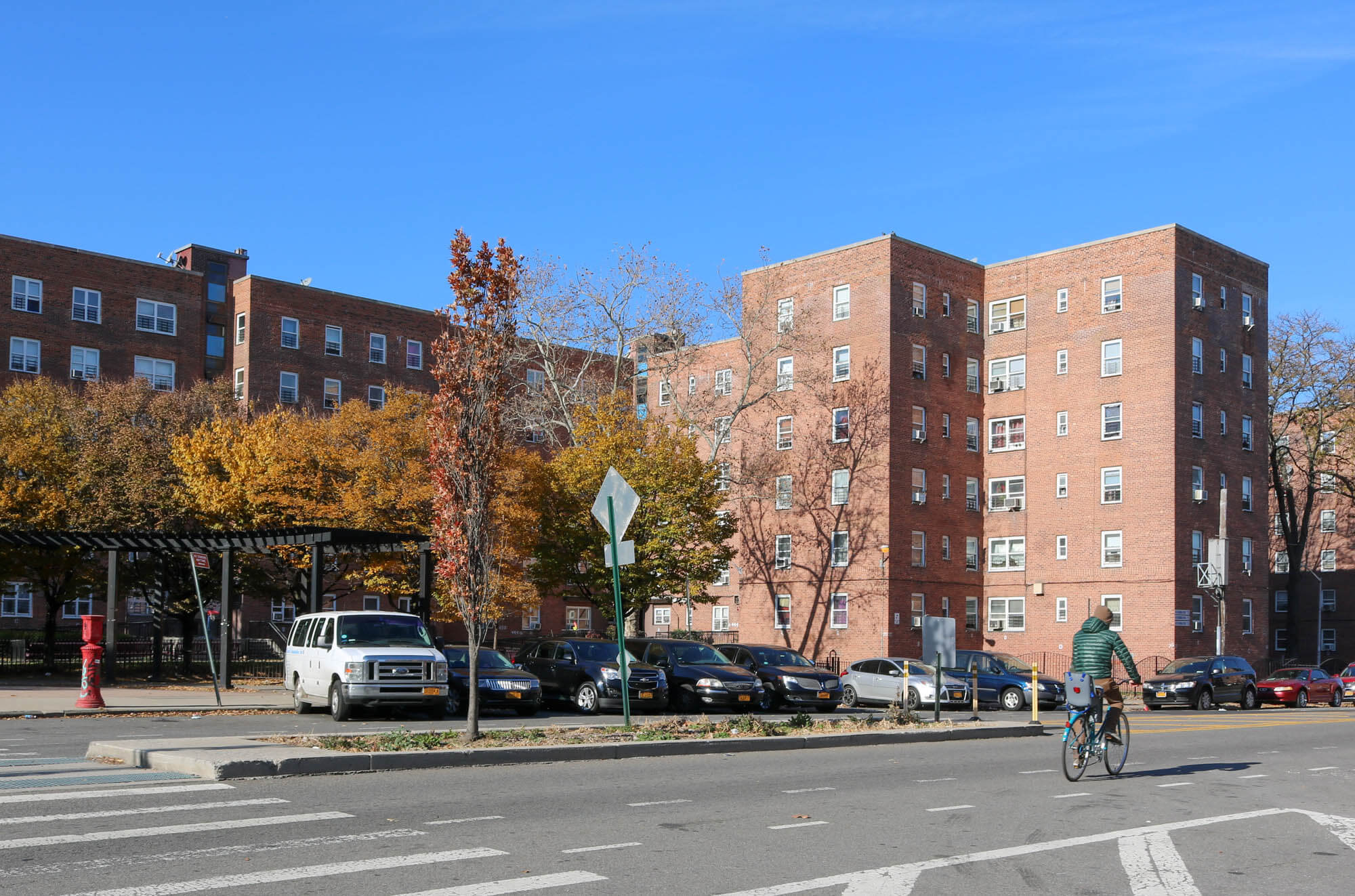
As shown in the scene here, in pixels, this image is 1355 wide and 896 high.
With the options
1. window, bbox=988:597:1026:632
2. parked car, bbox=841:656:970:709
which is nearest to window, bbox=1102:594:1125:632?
window, bbox=988:597:1026:632

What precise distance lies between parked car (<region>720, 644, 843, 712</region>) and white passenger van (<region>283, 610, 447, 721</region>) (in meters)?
9.95

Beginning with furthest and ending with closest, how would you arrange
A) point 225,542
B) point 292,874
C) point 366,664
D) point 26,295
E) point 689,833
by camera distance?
point 26,295 < point 225,542 < point 366,664 < point 689,833 < point 292,874

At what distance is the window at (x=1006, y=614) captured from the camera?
54.0 metres

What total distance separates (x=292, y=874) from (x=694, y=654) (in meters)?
22.1

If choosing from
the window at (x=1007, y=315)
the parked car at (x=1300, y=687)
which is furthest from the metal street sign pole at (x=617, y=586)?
the window at (x=1007, y=315)

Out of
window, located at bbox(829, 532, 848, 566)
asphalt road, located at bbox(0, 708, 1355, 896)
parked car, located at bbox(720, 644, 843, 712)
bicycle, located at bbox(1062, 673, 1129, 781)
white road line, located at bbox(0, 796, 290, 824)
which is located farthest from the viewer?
window, located at bbox(829, 532, 848, 566)

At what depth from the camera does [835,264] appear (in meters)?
53.6

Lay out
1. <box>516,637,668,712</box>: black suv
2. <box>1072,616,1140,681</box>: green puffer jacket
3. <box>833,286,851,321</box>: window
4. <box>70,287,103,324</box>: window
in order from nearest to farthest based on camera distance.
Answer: <box>1072,616,1140,681</box>: green puffer jacket
<box>516,637,668,712</box>: black suv
<box>833,286,851,321</box>: window
<box>70,287,103,324</box>: window

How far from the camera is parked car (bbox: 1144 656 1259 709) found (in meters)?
37.5

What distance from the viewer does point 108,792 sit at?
1173 cm

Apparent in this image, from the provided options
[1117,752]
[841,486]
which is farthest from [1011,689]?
[1117,752]

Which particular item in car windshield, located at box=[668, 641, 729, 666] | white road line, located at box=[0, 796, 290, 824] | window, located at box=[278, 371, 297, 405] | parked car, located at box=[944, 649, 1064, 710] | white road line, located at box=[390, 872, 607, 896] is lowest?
parked car, located at box=[944, 649, 1064, 710]

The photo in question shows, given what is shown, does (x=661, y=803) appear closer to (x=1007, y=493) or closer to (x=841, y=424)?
(x=841, y=424)

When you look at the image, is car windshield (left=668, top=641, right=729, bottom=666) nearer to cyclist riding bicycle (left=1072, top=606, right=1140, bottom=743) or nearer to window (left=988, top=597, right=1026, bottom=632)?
cyclist riding bicycle (left=1072, top=606, right=1140, bottom=743)
